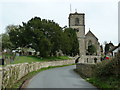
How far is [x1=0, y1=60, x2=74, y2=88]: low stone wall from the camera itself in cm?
1134

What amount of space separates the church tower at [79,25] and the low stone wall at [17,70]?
32.4 meters

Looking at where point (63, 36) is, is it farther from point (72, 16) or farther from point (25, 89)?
point (25, 89)

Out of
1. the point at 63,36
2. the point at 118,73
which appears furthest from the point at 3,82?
the point at 63,36

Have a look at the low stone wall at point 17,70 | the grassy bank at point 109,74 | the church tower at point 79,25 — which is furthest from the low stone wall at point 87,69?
the church tower at point 79,25

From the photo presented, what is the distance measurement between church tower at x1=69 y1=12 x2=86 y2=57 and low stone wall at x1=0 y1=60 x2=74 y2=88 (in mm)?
32377

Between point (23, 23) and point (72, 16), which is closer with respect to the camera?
point (23, 23)

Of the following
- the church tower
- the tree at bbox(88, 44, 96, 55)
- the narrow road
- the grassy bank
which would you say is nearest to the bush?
the grassy bank

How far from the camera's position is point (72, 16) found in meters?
94.7

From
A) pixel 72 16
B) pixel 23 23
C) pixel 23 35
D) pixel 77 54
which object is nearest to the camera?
pixel 23 35

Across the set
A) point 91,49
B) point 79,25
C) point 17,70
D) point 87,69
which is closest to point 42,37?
point 87,69

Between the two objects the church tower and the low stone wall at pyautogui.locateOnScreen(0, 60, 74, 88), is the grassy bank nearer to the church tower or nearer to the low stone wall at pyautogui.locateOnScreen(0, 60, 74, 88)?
the low stone wall at pyautogui.locateOnScreen(0, 60, 74, 88)

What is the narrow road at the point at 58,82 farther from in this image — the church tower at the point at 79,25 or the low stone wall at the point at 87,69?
the church tower at the point at 79,25

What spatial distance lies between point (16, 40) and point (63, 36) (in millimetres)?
12963

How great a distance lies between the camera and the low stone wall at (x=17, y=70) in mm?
11336
